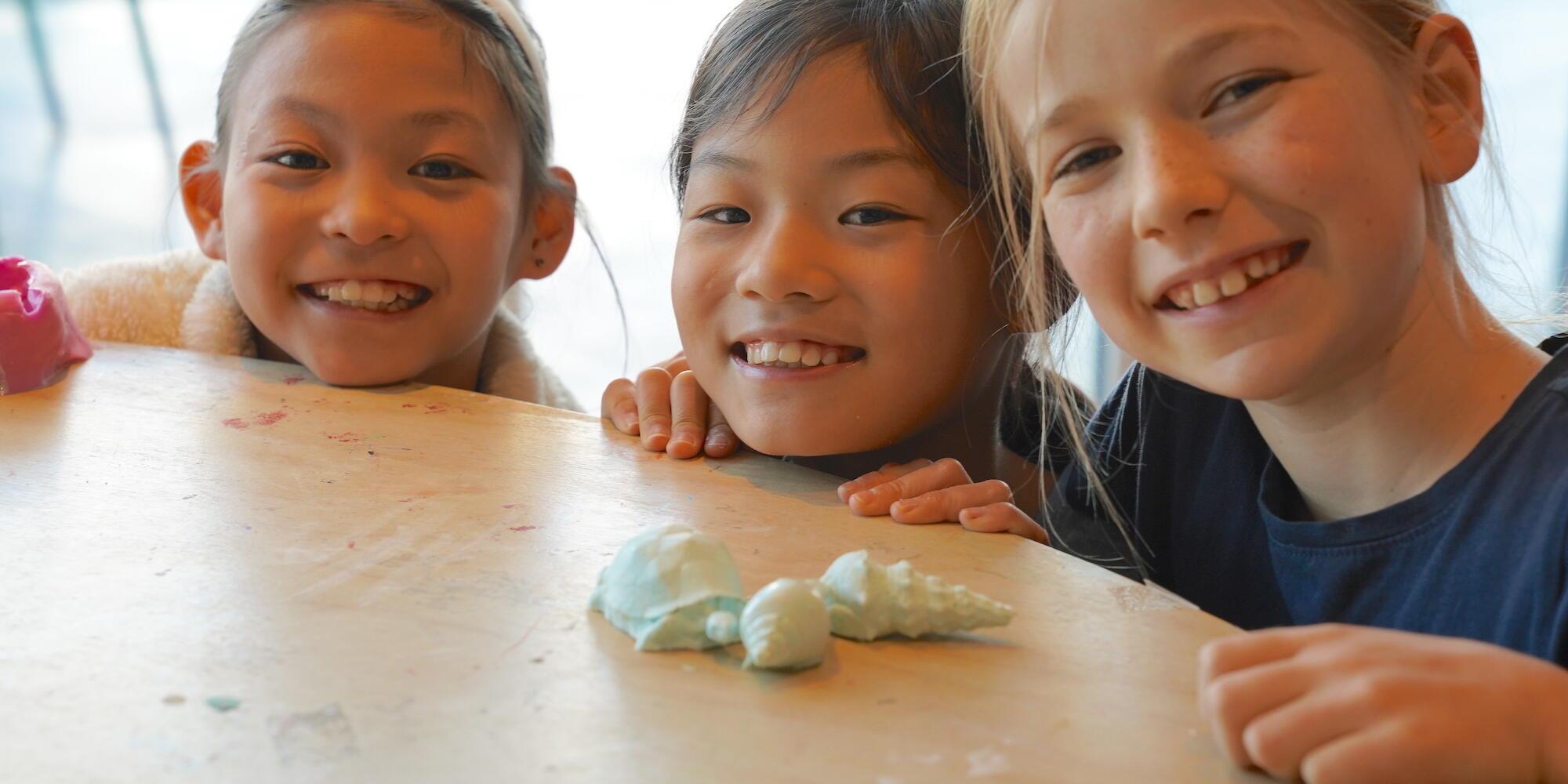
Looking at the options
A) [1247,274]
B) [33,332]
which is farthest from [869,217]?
[33,332]

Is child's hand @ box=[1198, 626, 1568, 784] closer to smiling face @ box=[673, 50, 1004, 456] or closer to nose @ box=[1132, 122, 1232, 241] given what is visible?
nose @ box=[1132, 122, 1232, 241]

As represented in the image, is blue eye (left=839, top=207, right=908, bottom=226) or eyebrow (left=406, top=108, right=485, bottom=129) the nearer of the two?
blue eye (left=839, top=207, right=908, bottom=226)

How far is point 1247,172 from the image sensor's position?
2.50 ft

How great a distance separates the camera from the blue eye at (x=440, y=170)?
4.39ft

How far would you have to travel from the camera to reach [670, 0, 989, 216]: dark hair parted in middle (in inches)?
41.1

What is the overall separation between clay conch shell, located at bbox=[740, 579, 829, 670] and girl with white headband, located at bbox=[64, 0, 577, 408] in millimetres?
807

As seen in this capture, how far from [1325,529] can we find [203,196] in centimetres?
133

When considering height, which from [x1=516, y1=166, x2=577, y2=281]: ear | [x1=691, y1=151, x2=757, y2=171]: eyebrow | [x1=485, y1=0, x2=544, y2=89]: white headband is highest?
[x1=485, y1=0, x2=544, y2=89]: white headband

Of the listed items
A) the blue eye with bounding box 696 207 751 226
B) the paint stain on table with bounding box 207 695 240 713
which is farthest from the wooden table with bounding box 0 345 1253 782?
the blue eye with bounding box 696 207 751 226

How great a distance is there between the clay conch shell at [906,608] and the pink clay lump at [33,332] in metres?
0.91

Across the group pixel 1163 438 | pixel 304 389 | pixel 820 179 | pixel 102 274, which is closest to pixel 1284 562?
pixel 1163 438

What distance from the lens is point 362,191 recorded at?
4.23 feet

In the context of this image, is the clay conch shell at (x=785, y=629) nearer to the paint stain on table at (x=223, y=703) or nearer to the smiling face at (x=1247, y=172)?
the paint stain on table at (x=223, y=703)

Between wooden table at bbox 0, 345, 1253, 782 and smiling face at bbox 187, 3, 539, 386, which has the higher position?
smiling face at bbox 187, 3, 539, 386
